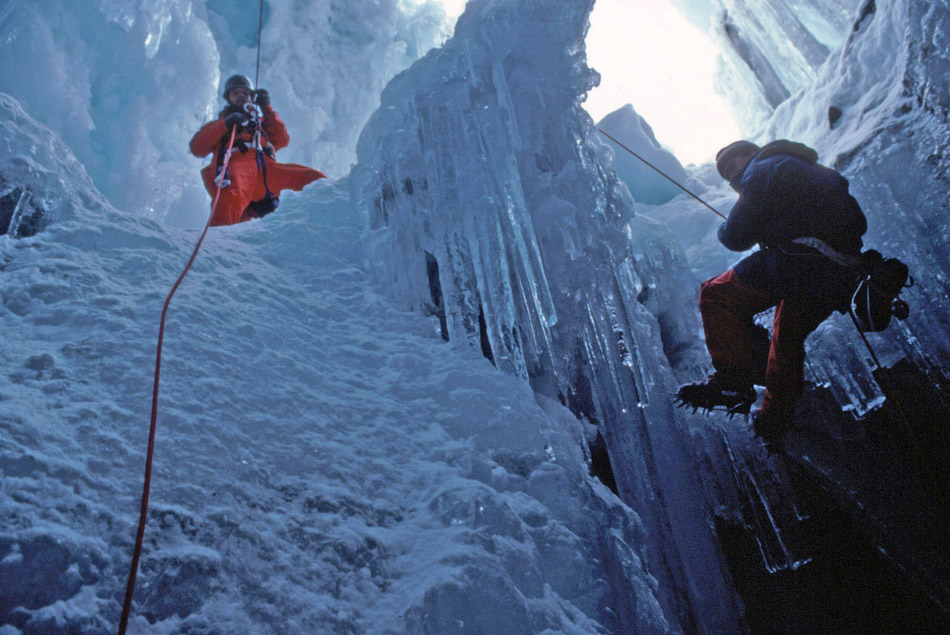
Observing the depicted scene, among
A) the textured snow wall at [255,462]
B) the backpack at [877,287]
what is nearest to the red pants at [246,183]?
the textured snow wall at [255,462]

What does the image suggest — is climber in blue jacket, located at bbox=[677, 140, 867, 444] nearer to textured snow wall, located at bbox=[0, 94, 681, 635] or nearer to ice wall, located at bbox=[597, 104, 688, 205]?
textured snow wall, located at bbox=[0, 94, 681, 635]

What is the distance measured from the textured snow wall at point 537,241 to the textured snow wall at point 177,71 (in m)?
5.61

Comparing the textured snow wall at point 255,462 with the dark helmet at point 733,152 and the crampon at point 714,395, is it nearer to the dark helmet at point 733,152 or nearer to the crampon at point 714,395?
the crampon at point 714,395

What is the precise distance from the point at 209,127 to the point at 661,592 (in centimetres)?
470

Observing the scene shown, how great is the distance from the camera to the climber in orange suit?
13.3 ft

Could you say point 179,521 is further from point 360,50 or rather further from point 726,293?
point 360,50

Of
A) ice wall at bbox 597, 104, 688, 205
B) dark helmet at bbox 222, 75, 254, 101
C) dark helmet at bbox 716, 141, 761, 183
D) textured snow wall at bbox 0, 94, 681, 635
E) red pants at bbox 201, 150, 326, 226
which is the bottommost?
textured snow wall at bbox 0, 94, 681, 635

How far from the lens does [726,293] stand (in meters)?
2.71

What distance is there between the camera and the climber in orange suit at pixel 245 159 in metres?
4.06

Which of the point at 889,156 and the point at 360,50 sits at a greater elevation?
the point at 360,50

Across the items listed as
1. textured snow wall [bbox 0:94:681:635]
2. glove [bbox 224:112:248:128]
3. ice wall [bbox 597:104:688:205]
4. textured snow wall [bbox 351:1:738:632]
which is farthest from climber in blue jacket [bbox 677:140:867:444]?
ice wall [bbox 597:104:688:205]

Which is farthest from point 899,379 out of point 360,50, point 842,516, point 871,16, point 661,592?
point 360,50

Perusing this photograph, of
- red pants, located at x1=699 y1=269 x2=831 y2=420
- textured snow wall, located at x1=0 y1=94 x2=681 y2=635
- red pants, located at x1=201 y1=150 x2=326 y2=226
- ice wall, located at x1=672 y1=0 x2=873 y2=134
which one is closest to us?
textured snow wall, located at x1=0 y1=94 x2=681 y2=635

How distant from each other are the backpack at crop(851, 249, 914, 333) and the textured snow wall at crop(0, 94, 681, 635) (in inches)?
56.7
